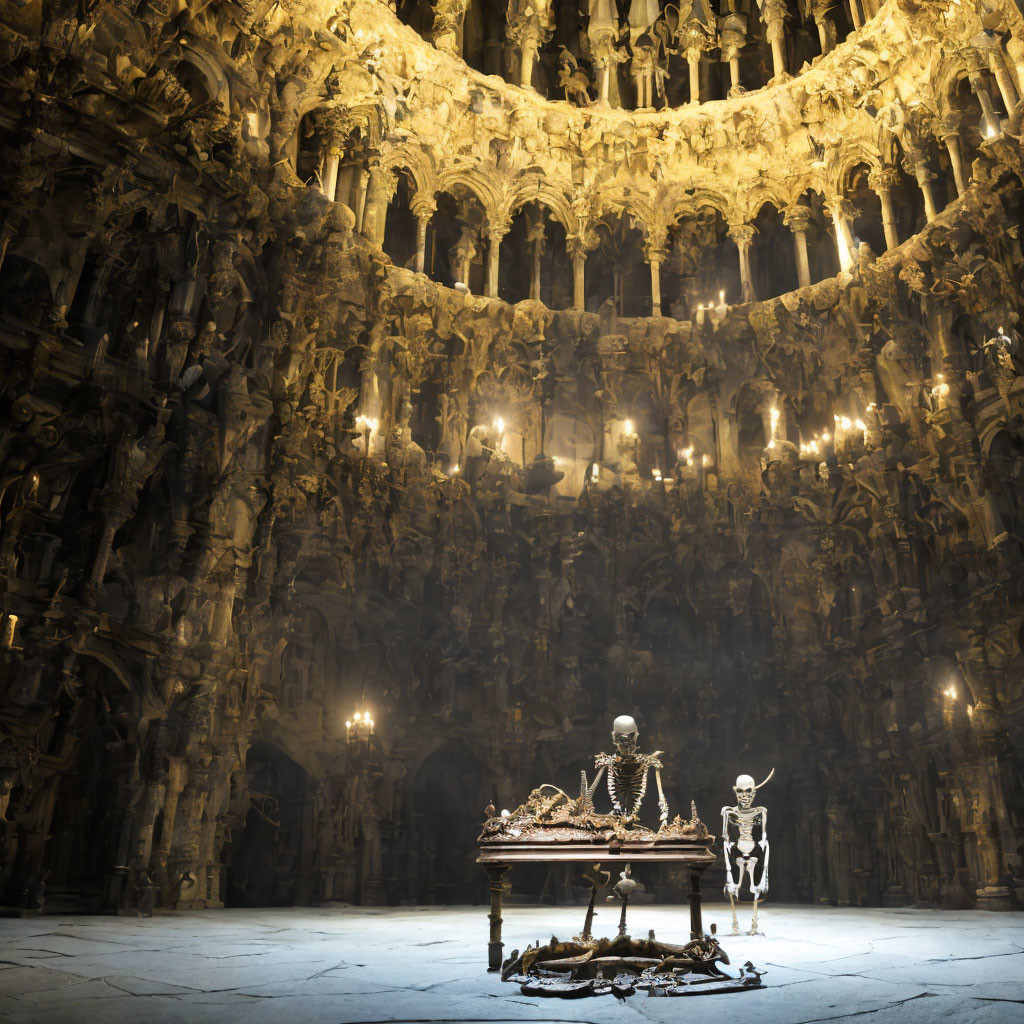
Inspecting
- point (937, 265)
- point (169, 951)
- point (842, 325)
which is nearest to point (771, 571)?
point (842, 325)

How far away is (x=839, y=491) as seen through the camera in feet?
79.2

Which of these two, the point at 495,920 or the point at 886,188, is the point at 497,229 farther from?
the point at 495,920

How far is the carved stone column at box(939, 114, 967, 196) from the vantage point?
74.7 ft

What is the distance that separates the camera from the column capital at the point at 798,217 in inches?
1091

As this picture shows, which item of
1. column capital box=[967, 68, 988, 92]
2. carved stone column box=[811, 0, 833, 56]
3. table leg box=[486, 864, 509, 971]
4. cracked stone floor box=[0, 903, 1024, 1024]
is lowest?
cracked stone floor box=[0, 903, 1024, 1024]

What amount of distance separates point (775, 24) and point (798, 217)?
6.29 m

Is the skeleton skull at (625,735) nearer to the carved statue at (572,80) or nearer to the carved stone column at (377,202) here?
the carved stone column at (377,202)

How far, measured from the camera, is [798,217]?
27766 mm

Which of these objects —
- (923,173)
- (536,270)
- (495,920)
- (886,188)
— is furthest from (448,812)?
(923,173)

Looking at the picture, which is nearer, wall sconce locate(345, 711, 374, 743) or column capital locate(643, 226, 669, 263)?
wall sconce locate(345, 711, 374, 743)

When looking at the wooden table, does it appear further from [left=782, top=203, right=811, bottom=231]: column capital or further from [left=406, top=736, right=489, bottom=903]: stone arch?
[left=782, top=203, right=811, bottom=231]: column capital

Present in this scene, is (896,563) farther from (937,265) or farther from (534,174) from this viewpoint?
(534,174)

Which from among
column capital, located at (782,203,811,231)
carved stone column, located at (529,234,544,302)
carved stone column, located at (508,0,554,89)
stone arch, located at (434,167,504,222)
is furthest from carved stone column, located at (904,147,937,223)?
carved stone column, located at (508,0,554,89)

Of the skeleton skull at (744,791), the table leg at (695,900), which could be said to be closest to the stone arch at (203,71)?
the skeleton skull at (744,791)
